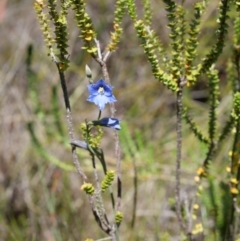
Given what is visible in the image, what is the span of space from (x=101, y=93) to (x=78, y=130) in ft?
7.36

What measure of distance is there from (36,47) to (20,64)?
17 cm

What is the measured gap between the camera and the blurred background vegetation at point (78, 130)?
258 centimetres

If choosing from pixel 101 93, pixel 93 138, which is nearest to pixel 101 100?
pixel 101 93

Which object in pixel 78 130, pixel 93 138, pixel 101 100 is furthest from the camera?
pixel 78 130

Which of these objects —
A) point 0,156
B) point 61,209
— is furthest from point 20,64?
point 61,209

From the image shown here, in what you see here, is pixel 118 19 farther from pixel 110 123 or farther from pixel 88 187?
pixel 88 187

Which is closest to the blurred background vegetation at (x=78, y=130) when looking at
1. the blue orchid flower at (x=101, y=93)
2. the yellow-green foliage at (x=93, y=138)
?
the yellow-green foliage at (x=93, y=138)

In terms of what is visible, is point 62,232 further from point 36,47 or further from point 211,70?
point 36,47

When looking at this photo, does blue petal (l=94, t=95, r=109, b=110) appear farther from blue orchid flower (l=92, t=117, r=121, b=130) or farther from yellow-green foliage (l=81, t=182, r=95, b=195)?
yellow-green foliage (l=81, t=182, r=95, b=195)

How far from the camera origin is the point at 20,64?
412 centimetres

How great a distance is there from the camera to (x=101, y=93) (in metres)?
1.20

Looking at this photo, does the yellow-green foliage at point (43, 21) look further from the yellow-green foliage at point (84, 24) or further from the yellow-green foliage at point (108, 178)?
the yellow-green foliage at point (108, 178)

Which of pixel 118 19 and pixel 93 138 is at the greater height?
pixel 118 19

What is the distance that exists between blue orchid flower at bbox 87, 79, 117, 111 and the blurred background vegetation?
85 centimetres
